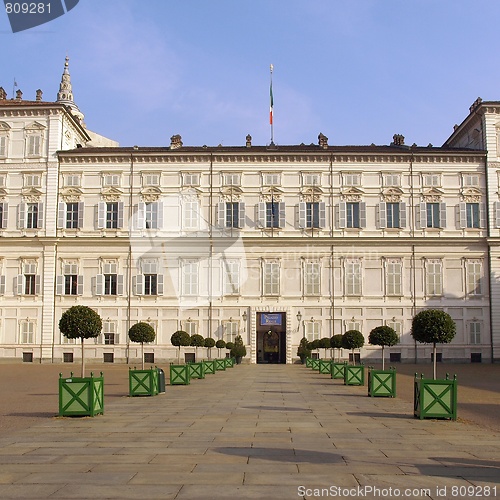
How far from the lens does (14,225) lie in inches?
2170

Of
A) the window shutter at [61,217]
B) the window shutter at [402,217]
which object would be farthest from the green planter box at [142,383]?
the window shutter at [402,217]

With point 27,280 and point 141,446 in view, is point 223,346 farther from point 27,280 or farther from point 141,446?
point 141,446

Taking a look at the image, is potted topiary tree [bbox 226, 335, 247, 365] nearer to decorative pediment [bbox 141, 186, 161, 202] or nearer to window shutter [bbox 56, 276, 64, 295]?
decorative pediment [bbox 141, 186, 161, 202]

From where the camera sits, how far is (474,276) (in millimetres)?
54250

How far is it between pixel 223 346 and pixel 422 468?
39964 mm

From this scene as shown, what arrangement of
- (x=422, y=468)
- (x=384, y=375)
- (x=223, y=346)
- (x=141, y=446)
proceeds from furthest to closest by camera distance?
1. (x=223, y=346)
2. (x=384, y=375)
3. (x=141, y=446)
4. (x=422, y=468)

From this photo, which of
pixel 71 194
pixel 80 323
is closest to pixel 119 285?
pixel 71 194

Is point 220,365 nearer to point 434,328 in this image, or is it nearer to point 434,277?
point 434,277

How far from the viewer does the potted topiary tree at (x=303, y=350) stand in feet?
170

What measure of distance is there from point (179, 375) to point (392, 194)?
3115 centimetres

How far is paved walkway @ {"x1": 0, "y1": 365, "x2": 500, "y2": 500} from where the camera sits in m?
9.07

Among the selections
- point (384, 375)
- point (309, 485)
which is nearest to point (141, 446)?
point (309, 485)

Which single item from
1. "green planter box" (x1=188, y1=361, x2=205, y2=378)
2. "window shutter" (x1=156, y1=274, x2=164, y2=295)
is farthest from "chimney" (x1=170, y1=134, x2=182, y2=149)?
"green planter box" (x1=188, y1=361, x2=205, y2=378)

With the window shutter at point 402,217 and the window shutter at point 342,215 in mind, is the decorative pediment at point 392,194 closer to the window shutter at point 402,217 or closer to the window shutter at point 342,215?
the window shutter at point 402,217
